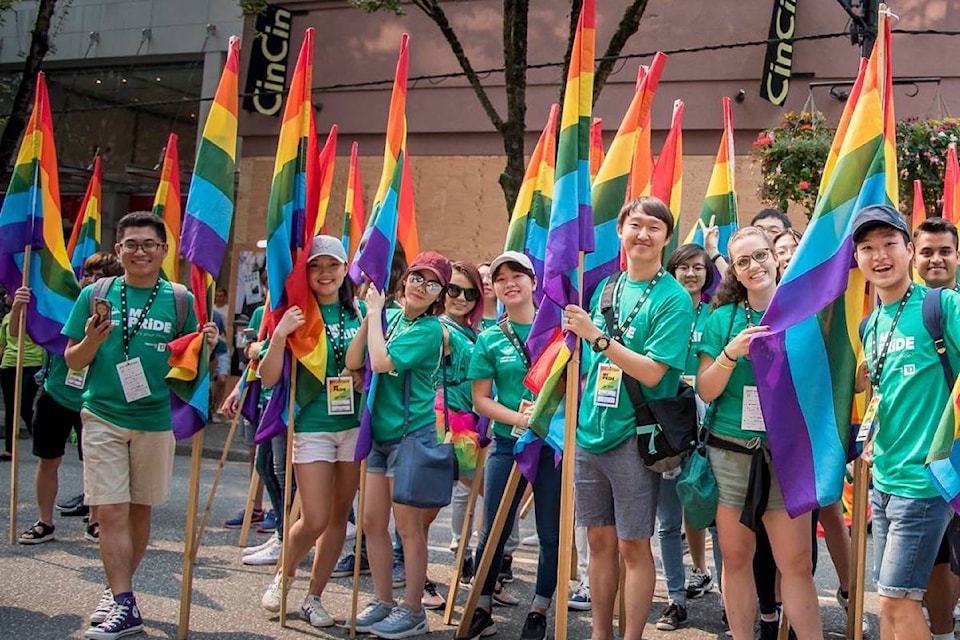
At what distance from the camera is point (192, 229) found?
5.49 meters

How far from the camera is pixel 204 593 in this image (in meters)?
6.05

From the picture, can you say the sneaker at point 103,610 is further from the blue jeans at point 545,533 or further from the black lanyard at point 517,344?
the black lanyard at point 517,344

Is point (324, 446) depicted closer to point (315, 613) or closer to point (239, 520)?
point (315, 613)

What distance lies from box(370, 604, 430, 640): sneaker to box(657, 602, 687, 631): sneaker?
4.24ft

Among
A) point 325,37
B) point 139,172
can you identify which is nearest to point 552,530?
point 325,37

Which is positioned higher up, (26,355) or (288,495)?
(26,355)

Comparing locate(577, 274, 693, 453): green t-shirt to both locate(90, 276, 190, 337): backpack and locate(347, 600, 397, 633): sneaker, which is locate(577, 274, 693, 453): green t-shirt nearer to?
locate(347, 600, 397, 633): sneaker

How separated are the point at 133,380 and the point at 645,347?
2.66m

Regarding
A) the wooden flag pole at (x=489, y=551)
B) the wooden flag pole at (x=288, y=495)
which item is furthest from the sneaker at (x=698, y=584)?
the wooden flag pole at (x=288, y=495)

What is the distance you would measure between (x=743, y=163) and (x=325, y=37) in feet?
23.2

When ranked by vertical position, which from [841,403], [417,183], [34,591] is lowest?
[34,591]

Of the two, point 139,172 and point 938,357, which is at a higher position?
point 139,172

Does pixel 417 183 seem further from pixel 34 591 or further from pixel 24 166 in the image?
pixel 34 591

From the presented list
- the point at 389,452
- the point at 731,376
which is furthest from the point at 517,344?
the point at 731,376
